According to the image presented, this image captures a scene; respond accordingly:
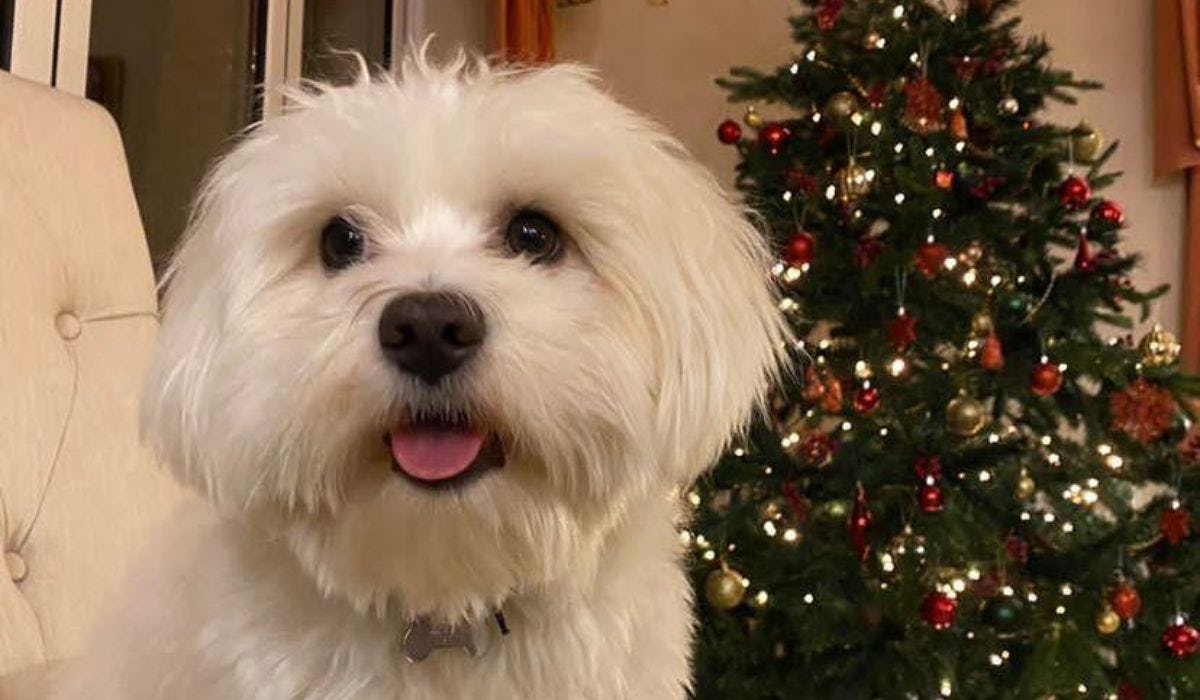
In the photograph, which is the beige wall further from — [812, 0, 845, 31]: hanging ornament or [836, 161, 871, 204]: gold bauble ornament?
[836, 161, 871, 204]: gold bauble ornament

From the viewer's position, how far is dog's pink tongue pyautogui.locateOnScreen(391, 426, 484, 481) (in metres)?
0.71

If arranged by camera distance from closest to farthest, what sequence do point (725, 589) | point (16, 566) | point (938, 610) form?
point (16, 566)
point (938, 610)
point (725, 589)

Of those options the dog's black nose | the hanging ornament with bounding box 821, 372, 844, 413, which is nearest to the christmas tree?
the hanging ornament with bounding box 821, 372, 844, 413

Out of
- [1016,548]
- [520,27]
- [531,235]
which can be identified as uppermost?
[520,27]

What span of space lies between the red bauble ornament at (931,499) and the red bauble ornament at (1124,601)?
0.29 meters

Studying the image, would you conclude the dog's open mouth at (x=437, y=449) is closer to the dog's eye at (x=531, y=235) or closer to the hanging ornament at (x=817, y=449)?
the dog's eye at (x=531, y=235)

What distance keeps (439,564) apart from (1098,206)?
1429 mm

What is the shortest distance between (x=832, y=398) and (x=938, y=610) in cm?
35

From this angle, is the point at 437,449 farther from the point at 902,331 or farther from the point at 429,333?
the point at 902,331

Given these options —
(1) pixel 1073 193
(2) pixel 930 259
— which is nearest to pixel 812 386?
(2) pixel 930 259

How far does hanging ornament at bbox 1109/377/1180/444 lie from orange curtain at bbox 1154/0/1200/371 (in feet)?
3.33

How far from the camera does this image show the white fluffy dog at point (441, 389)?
70 cm

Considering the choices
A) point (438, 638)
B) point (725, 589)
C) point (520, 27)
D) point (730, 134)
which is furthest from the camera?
point (520, 27)

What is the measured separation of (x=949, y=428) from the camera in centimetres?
168
